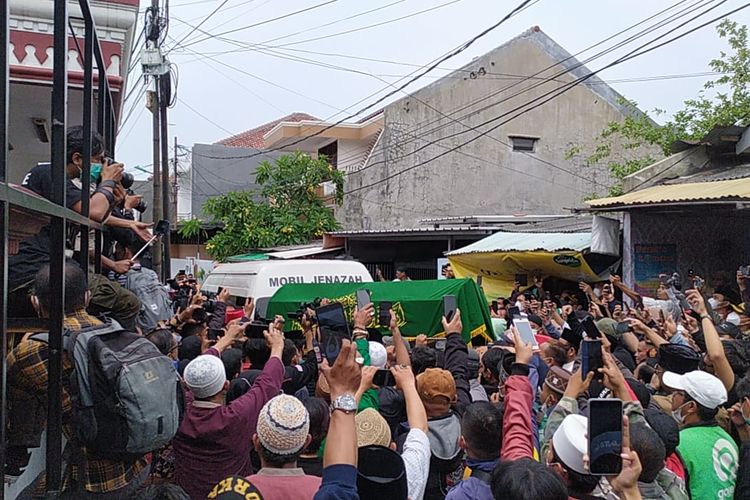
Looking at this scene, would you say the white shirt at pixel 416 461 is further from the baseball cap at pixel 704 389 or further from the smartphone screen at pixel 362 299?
the baseball cap at pixel 704 389

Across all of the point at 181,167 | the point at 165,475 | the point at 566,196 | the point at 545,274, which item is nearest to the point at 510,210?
the point at 566,196

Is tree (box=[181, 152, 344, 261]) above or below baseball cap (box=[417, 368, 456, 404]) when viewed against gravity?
above

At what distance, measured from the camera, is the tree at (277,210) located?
66.9 ft

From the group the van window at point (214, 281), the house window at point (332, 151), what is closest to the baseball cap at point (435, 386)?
the van window at point (214, 281)

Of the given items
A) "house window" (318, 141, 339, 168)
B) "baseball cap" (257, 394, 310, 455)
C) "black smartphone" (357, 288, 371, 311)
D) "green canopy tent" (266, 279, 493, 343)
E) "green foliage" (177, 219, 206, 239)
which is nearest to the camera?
"baseball cap" (257, 394, 310, 455)

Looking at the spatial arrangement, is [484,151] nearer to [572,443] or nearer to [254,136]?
[254,136]

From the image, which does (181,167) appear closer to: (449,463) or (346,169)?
(346,169)

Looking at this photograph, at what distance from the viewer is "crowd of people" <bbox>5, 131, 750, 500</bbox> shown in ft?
7.70

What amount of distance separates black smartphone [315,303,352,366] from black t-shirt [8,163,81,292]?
3.87 feet

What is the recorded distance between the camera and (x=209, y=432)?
126 inches

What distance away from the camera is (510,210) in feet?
73.2

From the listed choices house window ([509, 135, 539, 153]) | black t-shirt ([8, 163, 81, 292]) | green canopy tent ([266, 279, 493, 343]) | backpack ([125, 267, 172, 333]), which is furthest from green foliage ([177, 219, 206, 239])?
black t-shirt ([8, 163, 81, 292])

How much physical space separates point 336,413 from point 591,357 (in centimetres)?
141

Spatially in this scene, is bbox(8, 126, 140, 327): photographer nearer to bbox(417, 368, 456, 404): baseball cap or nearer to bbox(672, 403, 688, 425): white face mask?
bbox(417, 368, 456, 404): baseball cap
